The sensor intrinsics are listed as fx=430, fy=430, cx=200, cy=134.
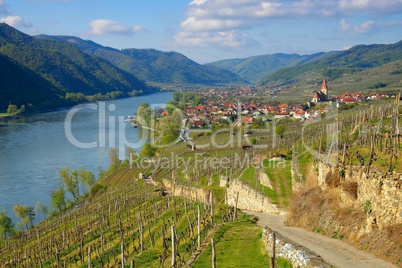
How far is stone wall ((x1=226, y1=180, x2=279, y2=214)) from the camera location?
21.6 metres

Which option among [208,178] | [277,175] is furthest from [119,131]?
[277,175]

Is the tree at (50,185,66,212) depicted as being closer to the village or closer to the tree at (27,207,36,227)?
the tree at (27,207,36,227)

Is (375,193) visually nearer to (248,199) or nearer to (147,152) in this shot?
(248,199)

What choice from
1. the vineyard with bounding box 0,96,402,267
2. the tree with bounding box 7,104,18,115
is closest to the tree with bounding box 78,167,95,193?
the vineyard with bounding box 0,96,402,267

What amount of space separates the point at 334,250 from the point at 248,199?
11.3 metres

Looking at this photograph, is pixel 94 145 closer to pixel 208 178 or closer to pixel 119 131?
pixel 119 131

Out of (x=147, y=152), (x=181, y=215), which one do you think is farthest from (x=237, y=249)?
(x=147, y=152)

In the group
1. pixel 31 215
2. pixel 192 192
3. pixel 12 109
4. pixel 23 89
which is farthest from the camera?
pixel 23 89

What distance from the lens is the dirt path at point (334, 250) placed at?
1075 cm

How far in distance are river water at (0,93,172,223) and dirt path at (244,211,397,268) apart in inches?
1268

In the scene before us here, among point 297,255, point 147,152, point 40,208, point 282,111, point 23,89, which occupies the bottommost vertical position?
point 40,208

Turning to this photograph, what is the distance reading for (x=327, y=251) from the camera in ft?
39.6

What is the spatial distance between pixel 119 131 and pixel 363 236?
78059 millimetres

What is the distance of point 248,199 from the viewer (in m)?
23.4
